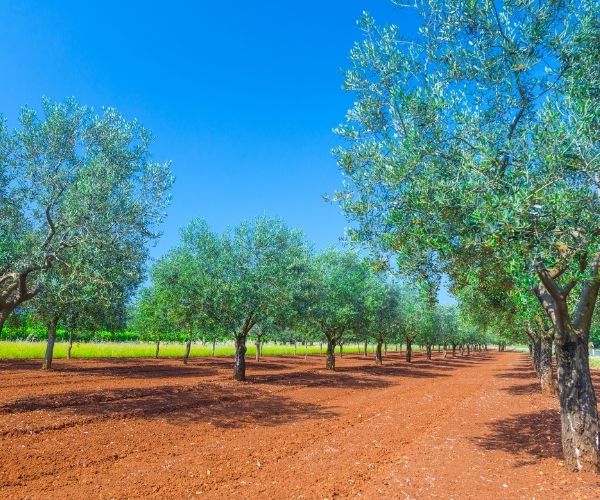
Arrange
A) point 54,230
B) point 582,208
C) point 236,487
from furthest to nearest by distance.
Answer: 1. point 54,230
2. point 236,487
3. point 582,208

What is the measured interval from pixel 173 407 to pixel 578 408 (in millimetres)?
17976

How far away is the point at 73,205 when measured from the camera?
1912 cm

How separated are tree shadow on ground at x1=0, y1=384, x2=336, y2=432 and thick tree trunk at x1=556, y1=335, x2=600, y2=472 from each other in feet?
37.6

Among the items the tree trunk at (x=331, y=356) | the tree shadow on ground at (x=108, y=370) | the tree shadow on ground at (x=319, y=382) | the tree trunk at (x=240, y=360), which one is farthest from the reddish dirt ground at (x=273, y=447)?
the tree trunk at (x=331, y=356)

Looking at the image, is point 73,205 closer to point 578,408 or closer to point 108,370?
point 578,408

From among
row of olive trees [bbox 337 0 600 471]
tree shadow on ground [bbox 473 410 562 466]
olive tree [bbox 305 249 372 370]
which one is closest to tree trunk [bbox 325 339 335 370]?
olive tree [bbox 305 249 372 370]

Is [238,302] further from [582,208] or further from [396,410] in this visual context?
[582,208]

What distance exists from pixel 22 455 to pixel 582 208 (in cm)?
1642

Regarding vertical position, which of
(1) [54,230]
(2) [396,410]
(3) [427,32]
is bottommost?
(2) [396,410]

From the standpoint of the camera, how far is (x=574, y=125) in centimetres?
966

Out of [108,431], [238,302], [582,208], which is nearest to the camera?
[582,208]

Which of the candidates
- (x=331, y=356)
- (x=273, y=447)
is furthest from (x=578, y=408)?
(x=331, y=356)

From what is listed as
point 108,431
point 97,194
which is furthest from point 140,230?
point 108,431

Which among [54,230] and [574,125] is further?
[54,230]
